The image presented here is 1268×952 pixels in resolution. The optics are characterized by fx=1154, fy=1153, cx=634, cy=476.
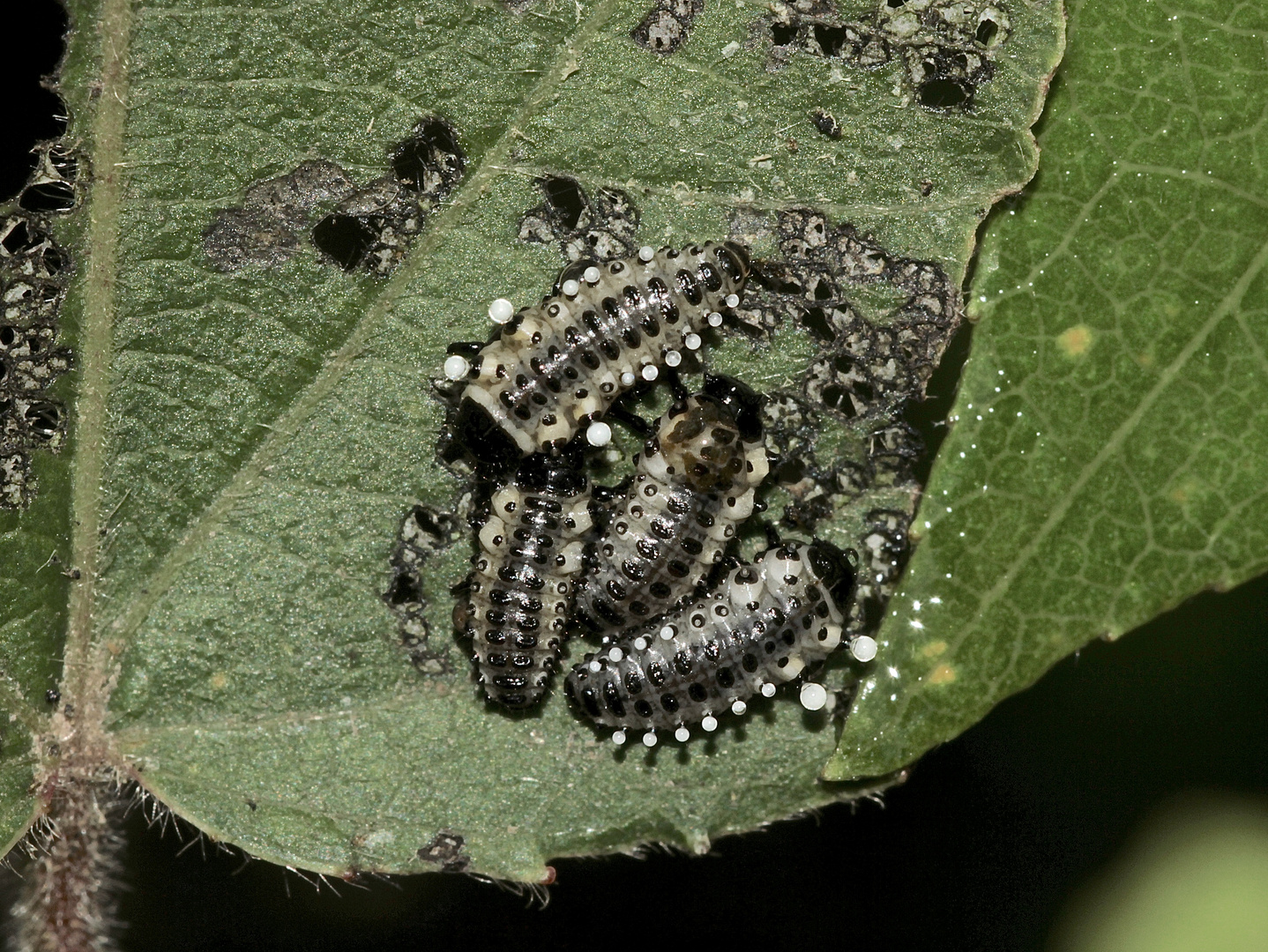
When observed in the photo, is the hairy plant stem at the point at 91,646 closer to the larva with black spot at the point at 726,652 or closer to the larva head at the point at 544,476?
the larva head at the point at 544,476

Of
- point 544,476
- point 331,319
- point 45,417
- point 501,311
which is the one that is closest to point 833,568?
point 544,476

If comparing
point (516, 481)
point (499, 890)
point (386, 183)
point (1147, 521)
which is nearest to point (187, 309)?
point (386, 183)

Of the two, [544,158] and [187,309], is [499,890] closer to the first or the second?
[187,309]

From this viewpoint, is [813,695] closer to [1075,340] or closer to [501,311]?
[1075,340]

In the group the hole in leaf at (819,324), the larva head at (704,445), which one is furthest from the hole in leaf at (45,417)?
the hole in leaf at (819,324)

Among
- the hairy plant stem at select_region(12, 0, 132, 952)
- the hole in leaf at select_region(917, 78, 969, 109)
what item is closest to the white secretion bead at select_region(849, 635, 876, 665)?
the hole in leaf at select_region(917, 78, 969, 109)

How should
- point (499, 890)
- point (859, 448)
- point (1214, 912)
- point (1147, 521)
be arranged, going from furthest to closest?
point (499, 890) → point (1214, 912) → point (859, 448) → point (1147, 521)
